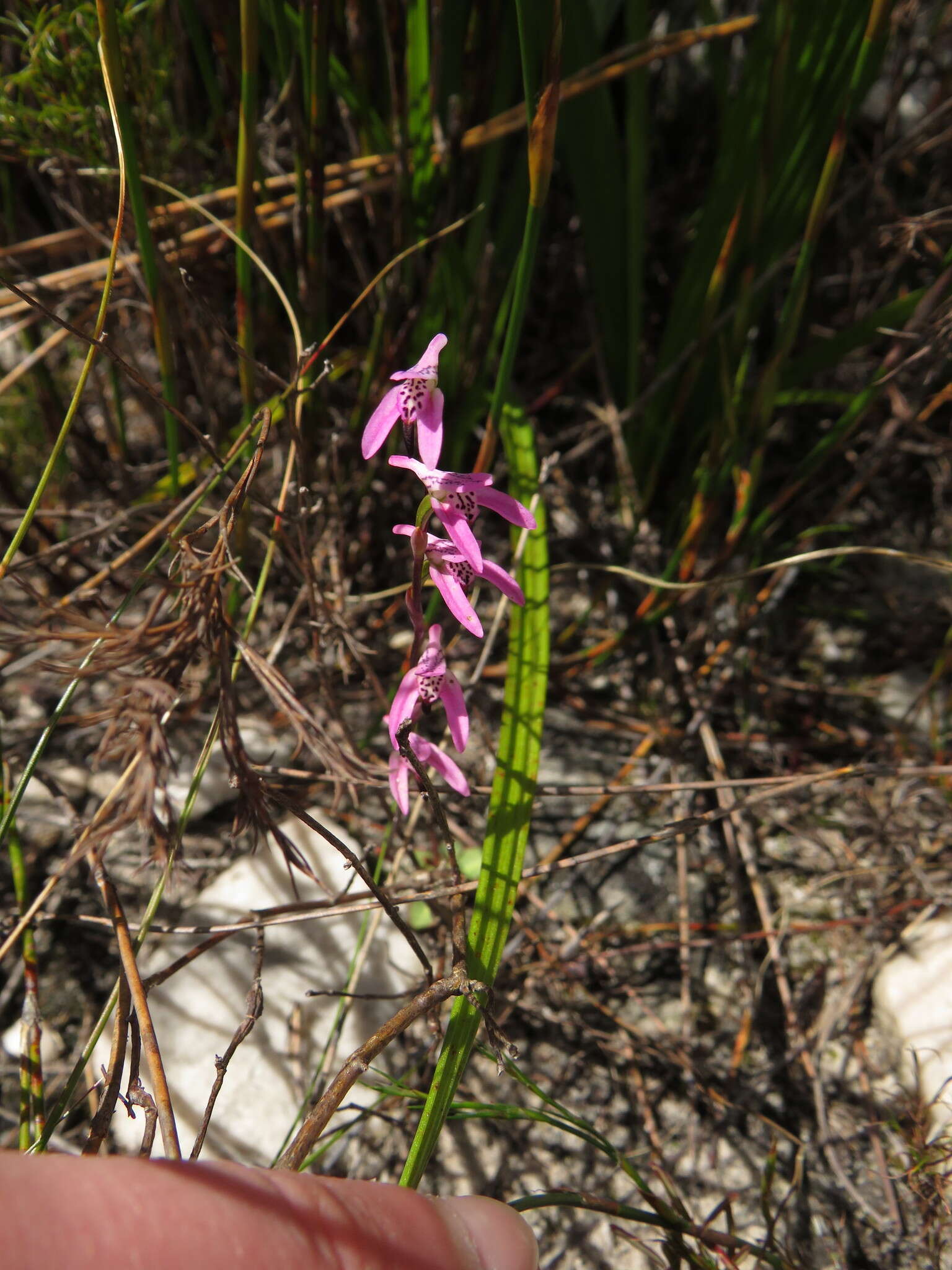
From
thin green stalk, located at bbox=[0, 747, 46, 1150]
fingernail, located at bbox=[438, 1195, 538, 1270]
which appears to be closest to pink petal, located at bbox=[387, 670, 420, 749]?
fingernail, located at bbox=[438, 1195, 538, 1270]

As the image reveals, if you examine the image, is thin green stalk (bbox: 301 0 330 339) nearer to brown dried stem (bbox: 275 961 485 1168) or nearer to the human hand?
brown dried stem (bbox: 275 961 485 1168)

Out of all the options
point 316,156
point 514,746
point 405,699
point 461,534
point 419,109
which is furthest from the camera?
point 419,109

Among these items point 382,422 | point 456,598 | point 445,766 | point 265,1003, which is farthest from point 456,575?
point 265,1003

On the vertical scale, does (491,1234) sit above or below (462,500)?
below

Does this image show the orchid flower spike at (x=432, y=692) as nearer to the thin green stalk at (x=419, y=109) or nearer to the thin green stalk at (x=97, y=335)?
the thin green stalk at (x=97, y=335)

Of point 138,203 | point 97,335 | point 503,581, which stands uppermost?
point 138,203

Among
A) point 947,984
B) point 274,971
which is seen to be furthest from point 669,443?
point 274,971

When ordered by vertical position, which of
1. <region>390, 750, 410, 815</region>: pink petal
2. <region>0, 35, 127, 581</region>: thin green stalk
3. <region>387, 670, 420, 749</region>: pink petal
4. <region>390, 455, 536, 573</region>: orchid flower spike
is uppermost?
<region>0, 35, 127, 581</region>: thin green stalk

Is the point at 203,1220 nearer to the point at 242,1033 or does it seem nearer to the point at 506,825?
the point at 242,1033
